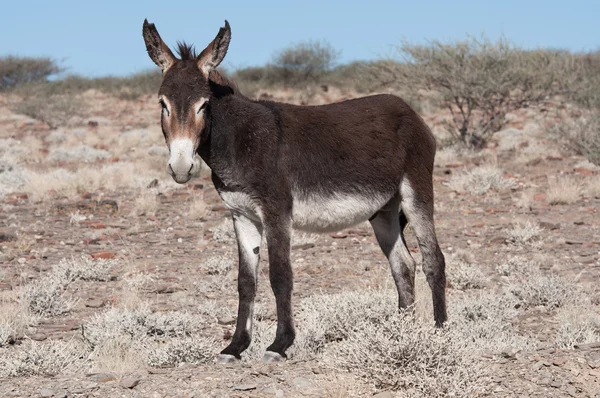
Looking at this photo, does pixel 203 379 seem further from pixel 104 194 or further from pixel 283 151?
pixel 104 194

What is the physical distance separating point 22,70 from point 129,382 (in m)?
59.7

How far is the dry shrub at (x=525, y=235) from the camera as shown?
40.1ft

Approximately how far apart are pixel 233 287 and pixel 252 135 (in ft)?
14.0

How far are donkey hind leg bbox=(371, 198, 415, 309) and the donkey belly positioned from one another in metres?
0.64

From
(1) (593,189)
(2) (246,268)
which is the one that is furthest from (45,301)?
(1) (593,189)

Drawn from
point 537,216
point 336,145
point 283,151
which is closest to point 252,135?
point 283,151

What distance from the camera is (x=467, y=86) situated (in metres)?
24.8

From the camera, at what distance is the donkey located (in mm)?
6066

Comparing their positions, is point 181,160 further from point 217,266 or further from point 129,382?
point 217,266

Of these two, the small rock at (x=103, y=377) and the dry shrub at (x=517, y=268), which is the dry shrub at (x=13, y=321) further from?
the dry shrub at (x=517, y=268)

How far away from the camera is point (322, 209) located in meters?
6.54

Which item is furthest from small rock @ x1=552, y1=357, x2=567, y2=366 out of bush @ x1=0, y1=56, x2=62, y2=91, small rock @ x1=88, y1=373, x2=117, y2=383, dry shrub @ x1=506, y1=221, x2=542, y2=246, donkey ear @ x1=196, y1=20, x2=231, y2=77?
bush @ x1=0, y1=56, x2=62, y2=91

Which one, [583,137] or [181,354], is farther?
[583,137]

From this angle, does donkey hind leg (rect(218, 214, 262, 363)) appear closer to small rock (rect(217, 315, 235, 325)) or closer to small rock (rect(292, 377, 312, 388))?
small rock (rect(292, 377, 312, 388))
